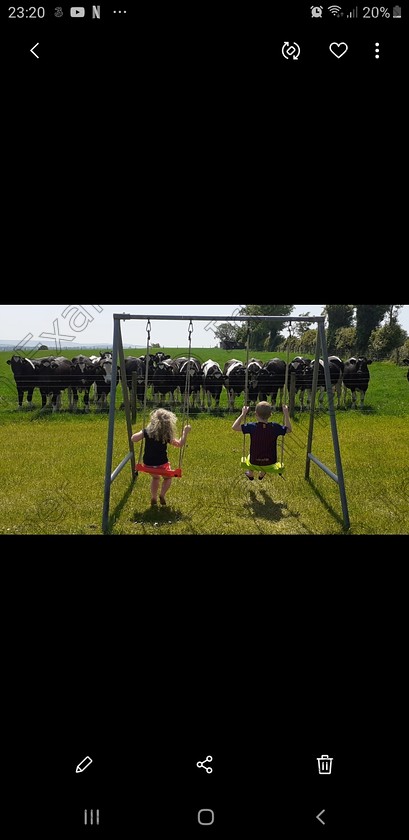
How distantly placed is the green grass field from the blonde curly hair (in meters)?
0.85

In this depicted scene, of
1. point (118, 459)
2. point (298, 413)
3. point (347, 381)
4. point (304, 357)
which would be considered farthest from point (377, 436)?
point (118, 459)

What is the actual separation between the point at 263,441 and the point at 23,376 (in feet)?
25.3

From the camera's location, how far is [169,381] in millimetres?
11289


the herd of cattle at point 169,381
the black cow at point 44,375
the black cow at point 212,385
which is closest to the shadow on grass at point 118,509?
the herd of cattle at point 169,381

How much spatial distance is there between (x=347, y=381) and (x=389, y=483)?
6.47 meters

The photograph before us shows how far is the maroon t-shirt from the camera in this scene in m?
5.67

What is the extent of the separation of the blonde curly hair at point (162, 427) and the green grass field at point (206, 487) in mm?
852


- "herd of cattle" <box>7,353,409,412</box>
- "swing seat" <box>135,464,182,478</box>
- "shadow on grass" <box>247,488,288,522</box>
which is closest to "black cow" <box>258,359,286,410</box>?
"herd of cattle" <box>7,353,409,412</box>

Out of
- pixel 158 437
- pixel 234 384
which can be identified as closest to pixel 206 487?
pixel 158 437

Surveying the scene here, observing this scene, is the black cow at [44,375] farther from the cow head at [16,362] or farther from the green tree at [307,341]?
the green tree at [307,341]

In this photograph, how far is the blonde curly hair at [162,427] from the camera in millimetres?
5281

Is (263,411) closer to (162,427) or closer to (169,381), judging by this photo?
(162,427)

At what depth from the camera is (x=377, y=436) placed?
29.7 ft

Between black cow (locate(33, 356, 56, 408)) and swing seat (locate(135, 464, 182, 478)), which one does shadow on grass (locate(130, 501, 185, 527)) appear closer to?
swing seat (locate(135, 464, 182, 478))
